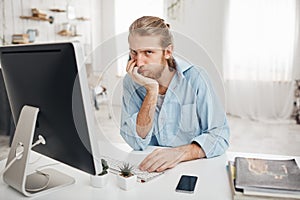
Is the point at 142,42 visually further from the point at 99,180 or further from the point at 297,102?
the point at 297,102

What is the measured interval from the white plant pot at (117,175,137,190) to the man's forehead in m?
0.40

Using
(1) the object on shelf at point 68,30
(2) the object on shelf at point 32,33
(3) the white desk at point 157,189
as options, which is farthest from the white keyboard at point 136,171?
(1) the object on shelf at point 68,30

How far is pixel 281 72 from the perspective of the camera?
14.6 ft

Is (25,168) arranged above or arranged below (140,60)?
below

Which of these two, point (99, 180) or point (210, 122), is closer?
point (99, 180)

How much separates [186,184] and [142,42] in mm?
453

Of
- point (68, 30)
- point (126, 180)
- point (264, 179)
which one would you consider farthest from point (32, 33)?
point (264, 179)

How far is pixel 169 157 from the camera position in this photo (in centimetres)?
109

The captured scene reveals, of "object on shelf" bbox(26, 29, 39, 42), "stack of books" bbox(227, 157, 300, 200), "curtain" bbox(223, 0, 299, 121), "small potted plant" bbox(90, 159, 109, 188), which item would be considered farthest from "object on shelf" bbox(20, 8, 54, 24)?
"stack of books" bbox(227, 157, 300, 200)

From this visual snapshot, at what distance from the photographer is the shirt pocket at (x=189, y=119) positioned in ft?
3.90

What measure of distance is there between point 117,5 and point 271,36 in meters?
2.45

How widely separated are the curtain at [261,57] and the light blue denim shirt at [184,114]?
3547 millimetres

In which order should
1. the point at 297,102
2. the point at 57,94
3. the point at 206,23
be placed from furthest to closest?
the point at 206,23, the point at 297,102, the point at 57,94

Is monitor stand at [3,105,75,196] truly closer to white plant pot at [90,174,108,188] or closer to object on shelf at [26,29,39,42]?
white plant pot at [90,174,108,188]
